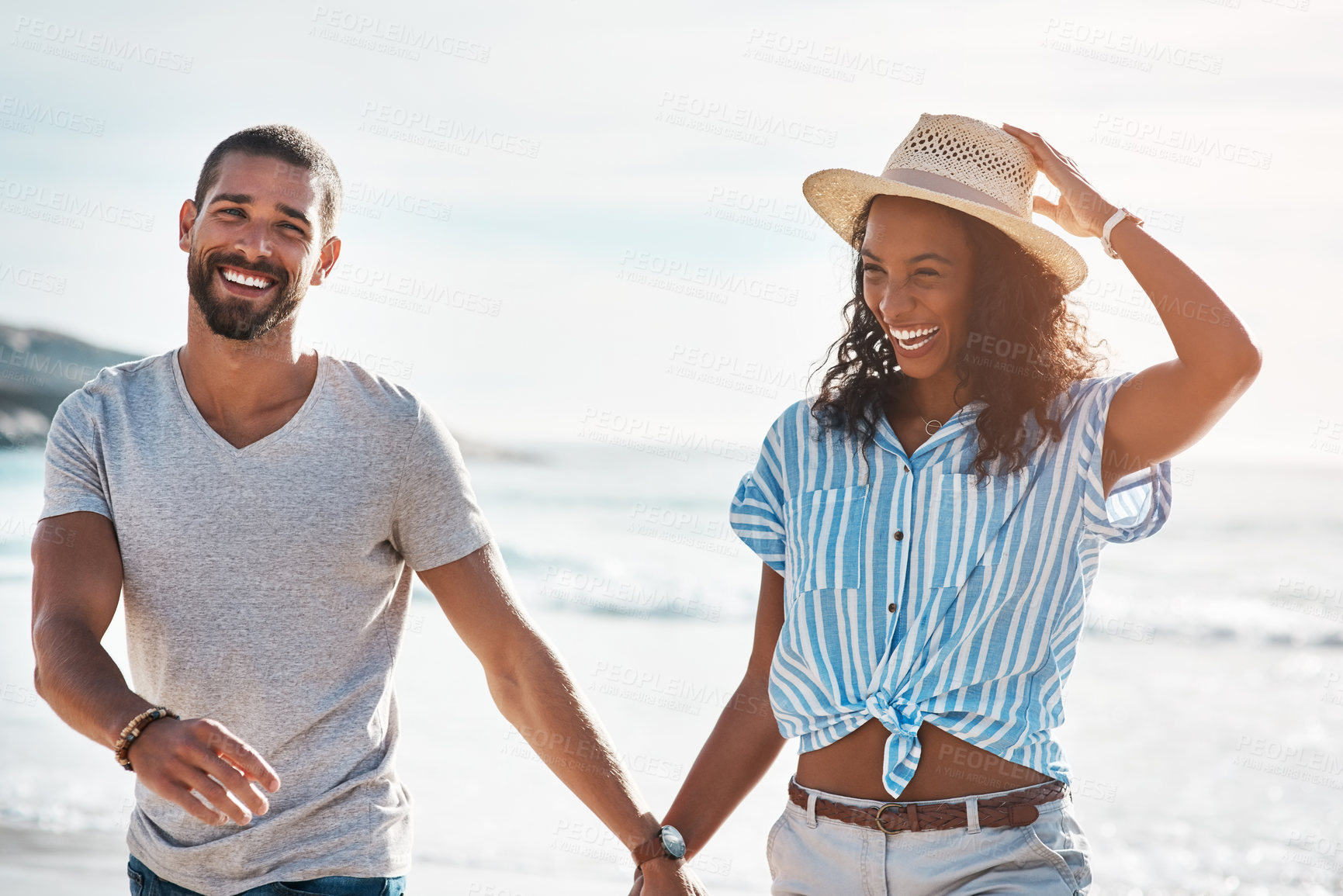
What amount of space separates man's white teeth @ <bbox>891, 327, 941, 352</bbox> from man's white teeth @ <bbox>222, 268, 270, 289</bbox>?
1.29m

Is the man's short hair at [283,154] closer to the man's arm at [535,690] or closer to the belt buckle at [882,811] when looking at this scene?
the man's arm at [535,690]

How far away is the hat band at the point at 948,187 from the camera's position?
8.11ft

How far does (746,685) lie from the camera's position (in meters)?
2.73

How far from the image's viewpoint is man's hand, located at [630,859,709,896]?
2.64 m

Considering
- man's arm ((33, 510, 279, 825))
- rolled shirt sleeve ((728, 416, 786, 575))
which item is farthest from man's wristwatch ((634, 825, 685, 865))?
man's arm ((33, 510, 279, 825))

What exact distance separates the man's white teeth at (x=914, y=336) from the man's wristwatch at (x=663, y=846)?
110 cm

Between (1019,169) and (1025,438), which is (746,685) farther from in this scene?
(1019,169)

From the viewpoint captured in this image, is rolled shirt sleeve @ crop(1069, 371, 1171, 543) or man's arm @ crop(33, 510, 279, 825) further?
rolled shirt sleeve @ crop(1069, 371, 1171, 543)

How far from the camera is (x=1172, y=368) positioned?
2285 millimetres

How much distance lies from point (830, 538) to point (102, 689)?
1334 millimetres

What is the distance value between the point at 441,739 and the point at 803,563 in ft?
18.6

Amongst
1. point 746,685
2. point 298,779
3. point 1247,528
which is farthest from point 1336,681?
point 298,779

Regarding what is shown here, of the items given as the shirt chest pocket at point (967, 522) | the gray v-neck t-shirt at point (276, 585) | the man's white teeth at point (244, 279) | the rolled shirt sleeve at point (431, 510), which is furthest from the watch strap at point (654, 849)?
the man's white teeth at point (244, 279)

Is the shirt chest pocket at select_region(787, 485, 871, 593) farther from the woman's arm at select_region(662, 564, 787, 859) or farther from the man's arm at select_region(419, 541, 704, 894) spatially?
the man's arm at select_region(419, 541, 704, 894)
